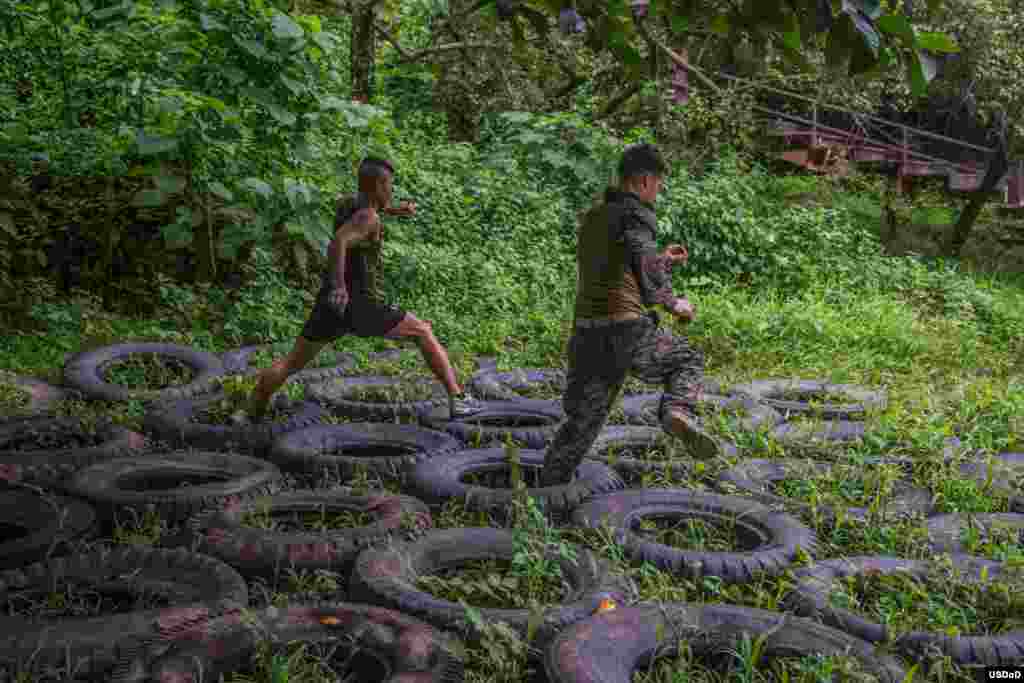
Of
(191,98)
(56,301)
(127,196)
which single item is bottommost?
(56,301)

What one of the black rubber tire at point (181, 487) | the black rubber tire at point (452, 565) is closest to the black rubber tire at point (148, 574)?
the black rubber tire at point (452, 565)

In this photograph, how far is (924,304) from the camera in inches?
412

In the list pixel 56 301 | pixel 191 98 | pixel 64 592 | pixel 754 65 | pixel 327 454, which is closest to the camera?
pixel 754 65

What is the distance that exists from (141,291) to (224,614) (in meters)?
6.32

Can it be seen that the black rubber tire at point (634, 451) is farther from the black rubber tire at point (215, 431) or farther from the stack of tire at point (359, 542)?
the black rubber tire at point (215, 431)

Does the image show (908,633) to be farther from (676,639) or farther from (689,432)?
(689,432)

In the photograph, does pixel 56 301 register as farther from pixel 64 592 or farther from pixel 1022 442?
pixel 1022 442

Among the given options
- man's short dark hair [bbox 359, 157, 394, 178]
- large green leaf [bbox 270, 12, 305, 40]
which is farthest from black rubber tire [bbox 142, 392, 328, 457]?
large green leaf [bbox 270, 12, 305, 40]

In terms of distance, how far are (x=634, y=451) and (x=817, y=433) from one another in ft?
3.58

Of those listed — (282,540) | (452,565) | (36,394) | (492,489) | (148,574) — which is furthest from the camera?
(36,394)

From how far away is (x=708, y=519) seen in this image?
4367mm

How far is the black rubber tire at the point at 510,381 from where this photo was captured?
259 inches

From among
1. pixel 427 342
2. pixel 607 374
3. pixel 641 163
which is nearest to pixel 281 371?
pixel 427 342

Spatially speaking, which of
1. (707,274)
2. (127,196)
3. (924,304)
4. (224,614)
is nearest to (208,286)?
(127,196)
